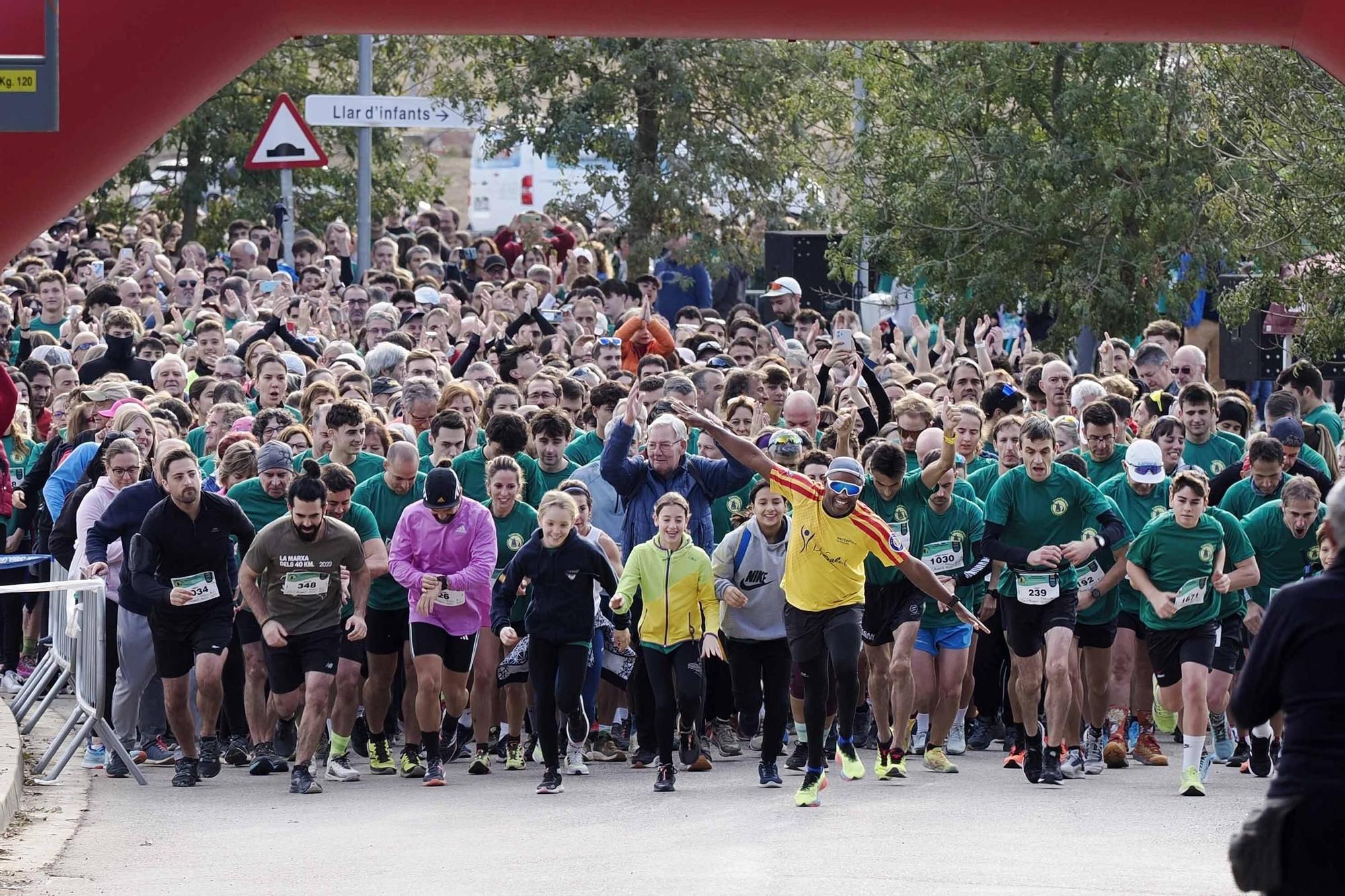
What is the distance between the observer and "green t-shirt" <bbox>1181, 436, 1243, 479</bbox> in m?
13.2

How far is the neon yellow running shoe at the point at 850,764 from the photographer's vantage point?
11680 mm

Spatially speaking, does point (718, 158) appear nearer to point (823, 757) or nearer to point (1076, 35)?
point (823, 757)

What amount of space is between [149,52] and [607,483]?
191 inches

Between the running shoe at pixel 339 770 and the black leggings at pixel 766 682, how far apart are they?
2.06m

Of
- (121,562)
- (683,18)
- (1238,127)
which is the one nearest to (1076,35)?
(683,18)

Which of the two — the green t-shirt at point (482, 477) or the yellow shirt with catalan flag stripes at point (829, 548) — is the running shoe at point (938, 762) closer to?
the yellow shirt with catalan flag stripes at point (829, 548)

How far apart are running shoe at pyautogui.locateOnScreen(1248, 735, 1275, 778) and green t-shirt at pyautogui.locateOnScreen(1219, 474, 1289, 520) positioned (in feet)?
4.11

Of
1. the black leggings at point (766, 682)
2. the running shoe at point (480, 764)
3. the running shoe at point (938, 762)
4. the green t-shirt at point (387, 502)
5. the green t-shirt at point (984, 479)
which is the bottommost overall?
the running shoe at point (480, 764)

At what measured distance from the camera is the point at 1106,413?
41.5ft

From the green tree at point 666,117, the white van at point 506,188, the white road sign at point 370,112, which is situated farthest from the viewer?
the white van at point 506,188

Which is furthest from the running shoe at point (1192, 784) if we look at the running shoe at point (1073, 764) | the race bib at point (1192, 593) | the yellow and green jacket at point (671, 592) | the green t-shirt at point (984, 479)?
the yellow and green jacket at point (671, 592)

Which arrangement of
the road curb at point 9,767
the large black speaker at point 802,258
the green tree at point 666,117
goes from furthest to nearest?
the large black speaker at point 802,258 → the green tree at point 666,117 → the road curb at point 9,767

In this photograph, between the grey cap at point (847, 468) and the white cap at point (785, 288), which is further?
the white cap at point (785, 288)

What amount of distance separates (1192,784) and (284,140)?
11686 millimetres
